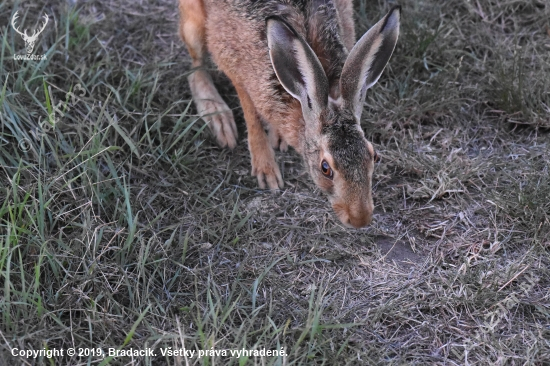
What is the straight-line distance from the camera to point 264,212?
426 centimetres

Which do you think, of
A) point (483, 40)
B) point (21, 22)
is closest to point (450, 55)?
point (483, 40)

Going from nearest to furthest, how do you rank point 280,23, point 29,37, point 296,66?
1. point 280,23
2. point 296,66
3. point 29,37

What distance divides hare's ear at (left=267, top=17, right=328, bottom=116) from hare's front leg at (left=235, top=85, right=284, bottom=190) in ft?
2.32

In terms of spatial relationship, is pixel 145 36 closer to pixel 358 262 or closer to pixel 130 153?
pixel 130 153

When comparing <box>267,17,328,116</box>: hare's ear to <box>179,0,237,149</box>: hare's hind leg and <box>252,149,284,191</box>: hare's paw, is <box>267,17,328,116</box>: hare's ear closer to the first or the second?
<box>252,149,284,191</box>: hare's paw

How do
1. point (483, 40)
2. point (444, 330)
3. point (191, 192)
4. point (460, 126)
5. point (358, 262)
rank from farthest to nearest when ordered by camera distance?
1. point (483, 40)
2. point (460, 126)
3. point (191, 192)
4. point (358, 262)
5. point (444, 330)

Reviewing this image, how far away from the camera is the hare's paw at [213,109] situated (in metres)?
4.70

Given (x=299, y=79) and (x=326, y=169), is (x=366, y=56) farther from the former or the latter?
(x=326, y=169)

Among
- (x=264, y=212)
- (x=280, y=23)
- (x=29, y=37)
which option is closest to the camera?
(x=280, y=23)

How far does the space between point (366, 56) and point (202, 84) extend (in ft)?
5.39

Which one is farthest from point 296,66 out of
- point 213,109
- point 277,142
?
point 213,109

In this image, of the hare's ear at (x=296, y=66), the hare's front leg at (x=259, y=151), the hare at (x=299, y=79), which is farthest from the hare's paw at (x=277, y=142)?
the hare's ear at (x=296, y=66)

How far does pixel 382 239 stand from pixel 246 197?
934mm

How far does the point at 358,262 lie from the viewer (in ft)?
13.0
